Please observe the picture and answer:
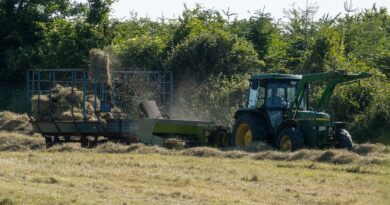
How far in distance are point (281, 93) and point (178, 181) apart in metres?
9.16

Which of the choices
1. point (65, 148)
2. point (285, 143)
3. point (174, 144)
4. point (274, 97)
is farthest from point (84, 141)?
point (285, 143)

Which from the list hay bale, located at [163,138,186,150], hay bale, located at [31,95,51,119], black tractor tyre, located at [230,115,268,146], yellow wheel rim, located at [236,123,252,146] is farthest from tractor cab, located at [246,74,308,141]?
hay bale, located at [31,95,51,119]

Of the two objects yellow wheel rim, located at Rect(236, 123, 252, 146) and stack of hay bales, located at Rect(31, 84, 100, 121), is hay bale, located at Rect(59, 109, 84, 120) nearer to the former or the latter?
stack of hay bales, located at Rect(31, 84, 100, 121)

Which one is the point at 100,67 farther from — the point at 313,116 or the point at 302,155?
the point at 302,155

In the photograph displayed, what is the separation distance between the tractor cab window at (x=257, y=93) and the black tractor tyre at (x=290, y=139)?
155 centimetres

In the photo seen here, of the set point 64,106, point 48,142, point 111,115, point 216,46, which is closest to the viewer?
point 48,142

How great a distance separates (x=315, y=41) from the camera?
3969 centimetres

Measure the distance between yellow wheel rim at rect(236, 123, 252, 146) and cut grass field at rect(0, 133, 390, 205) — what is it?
6.26ft

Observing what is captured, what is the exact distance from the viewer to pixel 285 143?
82.7ft

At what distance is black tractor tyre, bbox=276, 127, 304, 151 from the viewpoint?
24.6 m

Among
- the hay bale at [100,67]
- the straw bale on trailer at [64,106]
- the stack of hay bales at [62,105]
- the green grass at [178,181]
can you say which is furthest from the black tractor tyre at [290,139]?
the hay bale at [100,67]

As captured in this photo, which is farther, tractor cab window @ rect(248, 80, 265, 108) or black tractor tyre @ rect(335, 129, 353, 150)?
tractor cab window @ rect(248, 80, 265, 108)

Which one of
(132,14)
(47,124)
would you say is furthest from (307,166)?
(132,14)

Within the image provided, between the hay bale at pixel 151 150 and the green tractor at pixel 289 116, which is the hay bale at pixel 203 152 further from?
the green tractor at pixel 289 116
